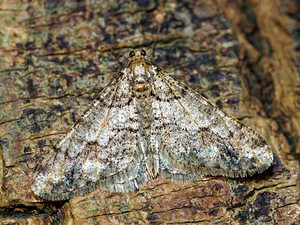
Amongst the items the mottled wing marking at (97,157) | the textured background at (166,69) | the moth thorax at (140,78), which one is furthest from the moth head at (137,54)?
the mottled wing marking at (97,157)

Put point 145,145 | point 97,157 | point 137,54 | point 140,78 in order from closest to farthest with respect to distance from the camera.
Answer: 1. point 97,157
2. point 145,145
3. point 140,78
4. point 137,54

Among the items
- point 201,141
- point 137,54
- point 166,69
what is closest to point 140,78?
point 137,54

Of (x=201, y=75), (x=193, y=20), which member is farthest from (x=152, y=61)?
(x=193, y=20)

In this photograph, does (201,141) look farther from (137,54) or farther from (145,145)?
(137,54)

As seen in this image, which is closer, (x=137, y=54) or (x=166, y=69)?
(x=137, y=54)

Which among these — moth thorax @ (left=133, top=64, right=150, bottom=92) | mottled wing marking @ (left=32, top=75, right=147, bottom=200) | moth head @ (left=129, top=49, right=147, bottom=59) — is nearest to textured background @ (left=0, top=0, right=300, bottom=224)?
mottled wing marking @ (left=32, top=75, right=147, bottom=200)

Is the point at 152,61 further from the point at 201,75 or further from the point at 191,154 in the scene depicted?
the point at 191,154

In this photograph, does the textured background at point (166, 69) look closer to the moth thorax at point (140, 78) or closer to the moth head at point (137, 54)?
the moth head at point (137, 54)

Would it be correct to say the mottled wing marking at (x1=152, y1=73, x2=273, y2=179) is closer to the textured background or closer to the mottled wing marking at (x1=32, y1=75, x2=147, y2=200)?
the textured background
